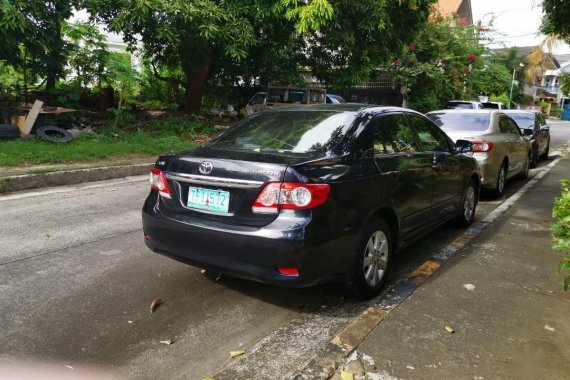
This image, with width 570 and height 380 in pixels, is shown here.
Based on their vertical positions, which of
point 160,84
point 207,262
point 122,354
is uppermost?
point 160,84

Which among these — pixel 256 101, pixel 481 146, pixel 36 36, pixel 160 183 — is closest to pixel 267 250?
pixel 160 183

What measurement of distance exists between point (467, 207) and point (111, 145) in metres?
7.51

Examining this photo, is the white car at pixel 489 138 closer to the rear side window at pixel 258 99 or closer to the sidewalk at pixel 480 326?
the sidewalk at pixel 480 326

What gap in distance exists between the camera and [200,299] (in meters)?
3.80

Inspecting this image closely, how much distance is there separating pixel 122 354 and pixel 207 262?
2.62ft

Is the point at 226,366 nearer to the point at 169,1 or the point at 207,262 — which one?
the point at 207,262

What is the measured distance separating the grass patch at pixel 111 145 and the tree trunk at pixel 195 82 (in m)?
2.14

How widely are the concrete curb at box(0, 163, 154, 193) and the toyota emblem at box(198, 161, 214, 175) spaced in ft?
16.6

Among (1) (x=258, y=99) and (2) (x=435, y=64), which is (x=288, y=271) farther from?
(2) (x=435, y=64)

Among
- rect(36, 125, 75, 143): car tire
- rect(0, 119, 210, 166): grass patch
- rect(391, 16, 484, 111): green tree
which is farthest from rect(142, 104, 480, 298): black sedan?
rect(391, 16, 484, 111): green tree

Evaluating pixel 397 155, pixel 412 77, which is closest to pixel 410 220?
pixel 397 155

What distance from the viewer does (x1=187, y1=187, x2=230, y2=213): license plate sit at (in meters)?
3.33

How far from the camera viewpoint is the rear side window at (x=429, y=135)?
190 inches

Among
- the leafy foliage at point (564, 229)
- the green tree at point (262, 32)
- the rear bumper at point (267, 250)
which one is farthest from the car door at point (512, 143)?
the rear bumper at point (267, 250)
